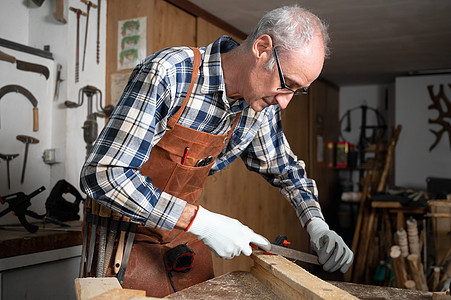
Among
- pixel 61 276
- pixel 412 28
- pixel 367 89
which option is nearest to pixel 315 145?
pixel 367 89

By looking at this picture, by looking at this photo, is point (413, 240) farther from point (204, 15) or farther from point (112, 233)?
point (112, 233)

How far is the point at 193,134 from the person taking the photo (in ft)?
4.79

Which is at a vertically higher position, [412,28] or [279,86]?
[412,28]

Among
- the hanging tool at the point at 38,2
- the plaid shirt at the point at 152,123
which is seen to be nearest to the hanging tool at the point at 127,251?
the plaid shirt at the point at 152,123

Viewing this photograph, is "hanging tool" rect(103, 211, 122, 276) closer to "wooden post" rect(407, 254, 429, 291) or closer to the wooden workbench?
the wooden workbench

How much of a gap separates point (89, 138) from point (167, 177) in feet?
4.26

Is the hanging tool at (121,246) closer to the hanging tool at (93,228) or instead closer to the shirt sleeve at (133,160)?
the hanging tool at (93,228)

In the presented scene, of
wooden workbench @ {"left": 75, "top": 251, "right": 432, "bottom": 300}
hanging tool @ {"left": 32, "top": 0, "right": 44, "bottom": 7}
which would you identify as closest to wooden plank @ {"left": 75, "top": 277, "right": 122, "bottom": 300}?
wooden workbench @ {"left": 75, "top": 251, "right": 432, "bottom": 300}

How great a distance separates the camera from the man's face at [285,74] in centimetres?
134

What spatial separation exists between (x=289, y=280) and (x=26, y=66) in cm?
216

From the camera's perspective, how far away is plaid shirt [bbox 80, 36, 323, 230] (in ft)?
3.99

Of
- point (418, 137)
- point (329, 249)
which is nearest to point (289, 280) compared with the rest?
point (329, 249)

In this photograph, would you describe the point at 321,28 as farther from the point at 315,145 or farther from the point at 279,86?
the point at 315,145

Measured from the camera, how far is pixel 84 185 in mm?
1234
